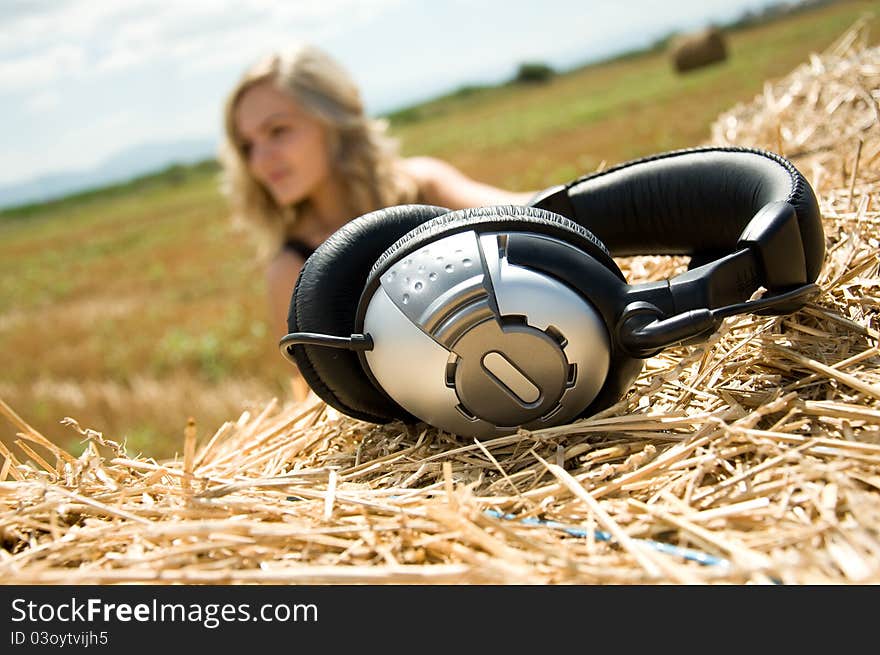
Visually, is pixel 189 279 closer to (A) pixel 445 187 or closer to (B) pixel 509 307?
(A) pixel 445 187

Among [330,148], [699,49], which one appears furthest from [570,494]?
[699,49]

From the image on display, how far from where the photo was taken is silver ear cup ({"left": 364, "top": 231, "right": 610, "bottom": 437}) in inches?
48.3


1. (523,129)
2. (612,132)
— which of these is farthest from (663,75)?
(612,132)

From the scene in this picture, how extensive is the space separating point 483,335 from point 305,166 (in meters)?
2.42

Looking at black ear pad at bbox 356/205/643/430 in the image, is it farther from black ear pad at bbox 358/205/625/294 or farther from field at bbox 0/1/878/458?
field at bbox 0/1/878/458

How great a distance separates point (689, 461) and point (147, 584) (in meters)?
0.78

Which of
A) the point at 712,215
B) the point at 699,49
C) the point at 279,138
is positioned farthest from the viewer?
the point at 699,49

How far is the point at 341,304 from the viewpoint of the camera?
142cm

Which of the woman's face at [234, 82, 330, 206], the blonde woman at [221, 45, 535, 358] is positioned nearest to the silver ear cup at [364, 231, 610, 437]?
the blonde woman at [221, 45, 535, 358]

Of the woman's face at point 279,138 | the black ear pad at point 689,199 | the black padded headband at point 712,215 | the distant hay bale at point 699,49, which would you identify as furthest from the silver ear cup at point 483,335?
the distant hay bale at point 699,49

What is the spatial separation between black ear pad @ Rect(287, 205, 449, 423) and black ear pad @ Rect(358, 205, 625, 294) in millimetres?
103

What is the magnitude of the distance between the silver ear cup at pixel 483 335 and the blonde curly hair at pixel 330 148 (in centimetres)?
230

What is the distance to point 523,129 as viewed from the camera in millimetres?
16422

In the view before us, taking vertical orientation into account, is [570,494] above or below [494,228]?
below
